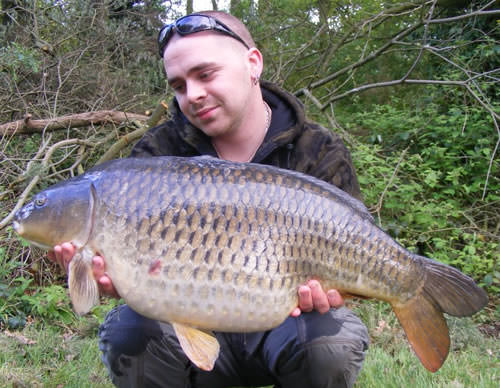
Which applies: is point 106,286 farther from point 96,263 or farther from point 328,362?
point 328,362

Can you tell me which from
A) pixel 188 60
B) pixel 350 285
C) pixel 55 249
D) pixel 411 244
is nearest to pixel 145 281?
pixel 55 249

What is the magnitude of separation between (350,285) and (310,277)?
111mm

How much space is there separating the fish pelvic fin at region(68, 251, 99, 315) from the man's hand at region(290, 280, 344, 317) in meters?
0.53

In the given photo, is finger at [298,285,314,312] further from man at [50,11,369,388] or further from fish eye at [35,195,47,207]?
fish eye at [35,195,47,207]

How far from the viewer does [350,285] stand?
4.62 feet

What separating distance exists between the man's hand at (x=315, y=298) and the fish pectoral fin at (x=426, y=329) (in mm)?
180

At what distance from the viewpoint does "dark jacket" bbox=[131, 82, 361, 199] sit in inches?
70.5

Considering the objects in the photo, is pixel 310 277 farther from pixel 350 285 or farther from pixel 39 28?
pixel 39 28

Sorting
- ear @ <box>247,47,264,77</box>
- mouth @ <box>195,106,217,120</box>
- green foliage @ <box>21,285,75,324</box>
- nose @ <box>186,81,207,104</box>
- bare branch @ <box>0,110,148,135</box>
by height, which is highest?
ear @ <box>247,47,264,77</box>

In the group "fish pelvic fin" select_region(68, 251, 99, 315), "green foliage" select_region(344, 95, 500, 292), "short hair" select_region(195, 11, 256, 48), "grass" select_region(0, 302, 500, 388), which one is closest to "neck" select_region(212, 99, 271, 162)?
"short hair" select_region(195, 11, 256, 48)

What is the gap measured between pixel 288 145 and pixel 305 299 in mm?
609

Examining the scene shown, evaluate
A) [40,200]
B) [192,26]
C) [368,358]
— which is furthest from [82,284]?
[368,358]

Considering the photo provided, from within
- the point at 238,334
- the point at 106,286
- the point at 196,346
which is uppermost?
the point at 106,286

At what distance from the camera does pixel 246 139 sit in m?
1.81
